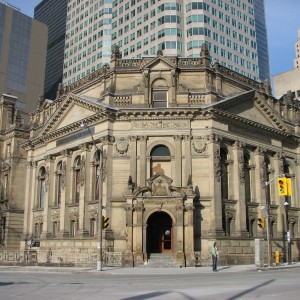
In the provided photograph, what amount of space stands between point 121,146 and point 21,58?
289 ft

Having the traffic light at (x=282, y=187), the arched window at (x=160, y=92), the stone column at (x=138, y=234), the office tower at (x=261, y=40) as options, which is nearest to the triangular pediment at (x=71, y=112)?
the arched window at (x=160, y=92)

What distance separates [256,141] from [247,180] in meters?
4.21

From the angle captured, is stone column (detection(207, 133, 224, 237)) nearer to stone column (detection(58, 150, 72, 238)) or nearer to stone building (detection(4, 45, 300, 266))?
stone building (detection(4, 45, 300, 266))

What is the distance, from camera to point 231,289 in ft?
53.4

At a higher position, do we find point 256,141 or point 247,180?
point 256,141

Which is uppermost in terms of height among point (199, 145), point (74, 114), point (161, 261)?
point (74, 114)

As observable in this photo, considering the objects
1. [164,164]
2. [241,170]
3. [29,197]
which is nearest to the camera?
[164,164]

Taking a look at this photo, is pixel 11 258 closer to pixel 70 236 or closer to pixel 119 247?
pixel 70 236

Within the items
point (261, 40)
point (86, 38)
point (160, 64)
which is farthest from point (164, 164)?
point (261, 40)

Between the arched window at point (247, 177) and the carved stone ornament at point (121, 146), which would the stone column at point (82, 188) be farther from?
the arched window at point (247, 177)

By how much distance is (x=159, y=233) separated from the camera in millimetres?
40031

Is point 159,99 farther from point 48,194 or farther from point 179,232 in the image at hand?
point 48,194

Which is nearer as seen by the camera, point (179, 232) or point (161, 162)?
point (179, 232)

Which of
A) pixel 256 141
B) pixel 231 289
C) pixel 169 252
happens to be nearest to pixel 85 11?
pixel 256 141
